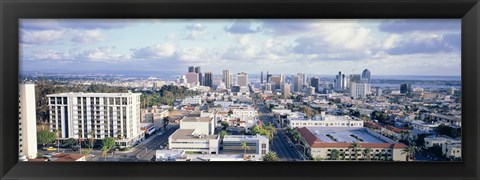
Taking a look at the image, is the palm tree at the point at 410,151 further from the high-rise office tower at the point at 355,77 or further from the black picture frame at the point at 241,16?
the high-rise office tower at the point at 355,77

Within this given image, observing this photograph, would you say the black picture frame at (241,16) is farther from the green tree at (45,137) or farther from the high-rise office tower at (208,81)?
the high-rise office tower at (208,81)

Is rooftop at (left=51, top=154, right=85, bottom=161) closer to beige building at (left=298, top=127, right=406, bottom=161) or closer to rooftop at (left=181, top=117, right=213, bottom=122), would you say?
rooftop at (left=181, top=117, right=213, bottom=122)

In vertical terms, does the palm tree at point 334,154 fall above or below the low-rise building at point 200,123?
below

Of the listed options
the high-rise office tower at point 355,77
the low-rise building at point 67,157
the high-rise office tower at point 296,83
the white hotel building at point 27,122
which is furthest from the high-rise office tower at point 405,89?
the white hotel building at point 27,122

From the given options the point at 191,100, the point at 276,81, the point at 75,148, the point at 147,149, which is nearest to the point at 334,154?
the point at 276,81

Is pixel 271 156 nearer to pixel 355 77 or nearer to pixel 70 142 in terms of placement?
pixel 355 77

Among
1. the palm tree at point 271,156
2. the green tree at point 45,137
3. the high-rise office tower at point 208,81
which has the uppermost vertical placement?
the high-rise office tower at point 208,81

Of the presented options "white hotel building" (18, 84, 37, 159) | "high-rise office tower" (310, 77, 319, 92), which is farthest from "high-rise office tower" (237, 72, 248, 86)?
"white hotel building" (18, 84, 37, 159)
